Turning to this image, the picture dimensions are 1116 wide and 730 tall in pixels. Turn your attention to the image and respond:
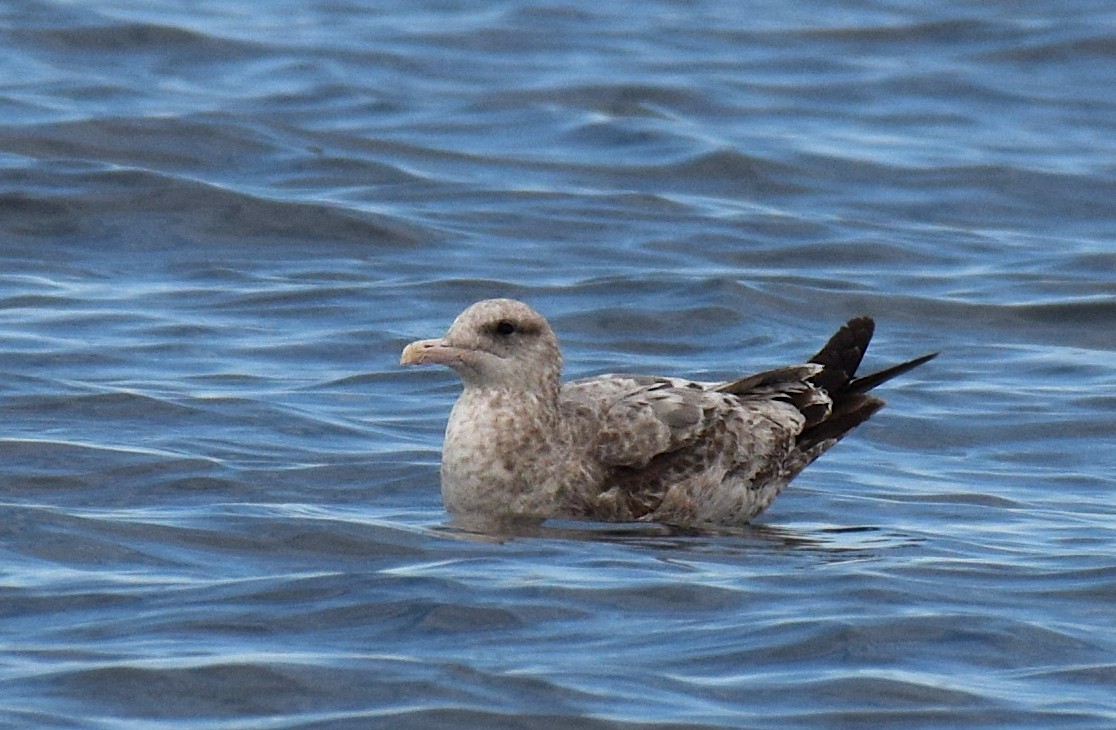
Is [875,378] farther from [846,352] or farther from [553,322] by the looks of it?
[553,322]

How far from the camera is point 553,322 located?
1346 centimetres

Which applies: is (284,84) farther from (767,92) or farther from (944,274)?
(944,274)

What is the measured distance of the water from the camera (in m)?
7.37

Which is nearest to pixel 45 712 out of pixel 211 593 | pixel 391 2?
pixel 211 593

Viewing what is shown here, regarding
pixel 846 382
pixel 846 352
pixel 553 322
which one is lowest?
pixel 553 322

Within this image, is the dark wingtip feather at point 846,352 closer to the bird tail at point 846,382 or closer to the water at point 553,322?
the bird tail at point 846,382

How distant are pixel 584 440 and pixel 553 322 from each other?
395 cm

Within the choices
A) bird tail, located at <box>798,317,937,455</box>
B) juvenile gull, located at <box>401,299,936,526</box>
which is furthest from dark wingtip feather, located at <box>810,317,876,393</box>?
juvenile gull, located at <box>401,299,936,526</box>

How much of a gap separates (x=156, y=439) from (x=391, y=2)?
1412cm

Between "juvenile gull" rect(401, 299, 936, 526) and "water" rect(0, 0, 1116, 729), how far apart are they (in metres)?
0.22

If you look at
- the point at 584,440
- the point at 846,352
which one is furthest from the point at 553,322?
the point at 584,440

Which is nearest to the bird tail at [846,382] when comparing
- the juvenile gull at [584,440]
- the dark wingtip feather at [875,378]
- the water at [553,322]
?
the dark wingtip feather at [875,378]

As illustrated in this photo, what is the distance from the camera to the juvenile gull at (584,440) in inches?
369

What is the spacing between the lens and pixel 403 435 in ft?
35.9
